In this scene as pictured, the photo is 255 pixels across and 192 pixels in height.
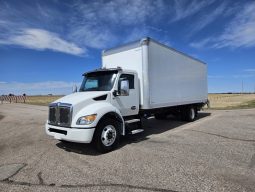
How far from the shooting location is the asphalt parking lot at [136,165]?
4.48 metres

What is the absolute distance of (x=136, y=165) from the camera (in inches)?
220

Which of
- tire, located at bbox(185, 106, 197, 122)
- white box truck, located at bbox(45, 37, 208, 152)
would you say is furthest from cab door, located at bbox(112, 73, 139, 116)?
tire, located at bbox(185, 106, 197, 122)

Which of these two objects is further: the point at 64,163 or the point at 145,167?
the point at 64,163

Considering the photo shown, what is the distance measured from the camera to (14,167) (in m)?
5.67

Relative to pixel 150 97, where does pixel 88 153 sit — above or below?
below

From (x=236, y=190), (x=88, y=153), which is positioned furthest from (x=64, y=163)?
(x=236, y=190)

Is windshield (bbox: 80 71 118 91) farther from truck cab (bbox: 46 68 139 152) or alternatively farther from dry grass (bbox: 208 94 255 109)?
dry grass (bbox: 208 94 255 109)

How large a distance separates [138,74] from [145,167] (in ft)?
13.4

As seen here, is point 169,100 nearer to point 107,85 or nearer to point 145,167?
point 107,85

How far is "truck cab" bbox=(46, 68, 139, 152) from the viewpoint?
6469mm

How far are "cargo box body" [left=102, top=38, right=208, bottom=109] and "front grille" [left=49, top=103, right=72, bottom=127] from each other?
9.96 feet

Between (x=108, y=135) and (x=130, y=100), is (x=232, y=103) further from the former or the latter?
(x=108, y=135)

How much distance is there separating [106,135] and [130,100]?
1791mm

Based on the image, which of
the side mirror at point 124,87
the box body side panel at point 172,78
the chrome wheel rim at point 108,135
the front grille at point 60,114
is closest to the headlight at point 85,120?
the front grille at point 60,114
